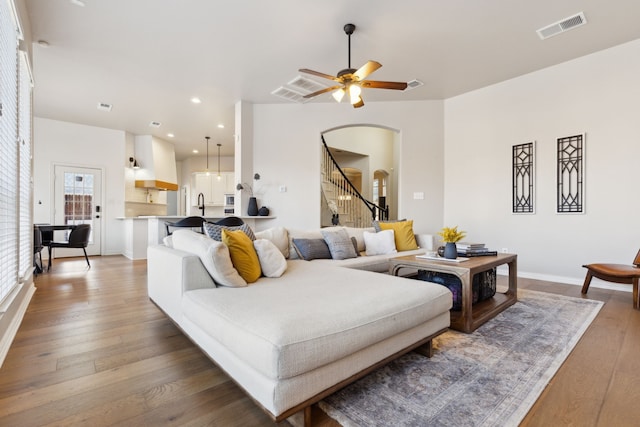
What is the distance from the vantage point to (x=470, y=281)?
243 centimetres

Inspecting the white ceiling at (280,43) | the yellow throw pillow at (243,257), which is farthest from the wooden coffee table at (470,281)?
the white ceiling at (280,43)

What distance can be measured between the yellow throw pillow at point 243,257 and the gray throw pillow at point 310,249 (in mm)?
1093

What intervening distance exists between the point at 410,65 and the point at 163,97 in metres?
4.13

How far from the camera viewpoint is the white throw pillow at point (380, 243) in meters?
3.96

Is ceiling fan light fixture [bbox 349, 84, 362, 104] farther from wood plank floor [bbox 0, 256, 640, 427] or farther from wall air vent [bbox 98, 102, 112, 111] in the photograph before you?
wall air vent [bbox 98, 102, 112, 111]

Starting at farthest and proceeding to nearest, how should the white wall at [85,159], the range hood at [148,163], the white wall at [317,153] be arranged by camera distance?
the range hood at [148,163], the white wall at [85,159], the white wall at [317,153]

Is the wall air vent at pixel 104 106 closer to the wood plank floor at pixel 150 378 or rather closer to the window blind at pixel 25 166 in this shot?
the window blind at pixel 25 166

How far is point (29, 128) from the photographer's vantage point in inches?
139

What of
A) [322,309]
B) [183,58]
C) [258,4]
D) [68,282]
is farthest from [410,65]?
[68,282]

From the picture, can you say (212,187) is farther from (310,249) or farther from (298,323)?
(298,323)

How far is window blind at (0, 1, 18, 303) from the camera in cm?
216

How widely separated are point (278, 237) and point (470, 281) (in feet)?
6.10

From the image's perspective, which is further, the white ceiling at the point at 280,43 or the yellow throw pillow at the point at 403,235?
the yellow throw pillow at the point at 403,235

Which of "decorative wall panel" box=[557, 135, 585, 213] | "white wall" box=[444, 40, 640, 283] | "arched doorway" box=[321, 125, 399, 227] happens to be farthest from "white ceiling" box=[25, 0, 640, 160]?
"arched doorway" box=[321, 125, 399, 227]
